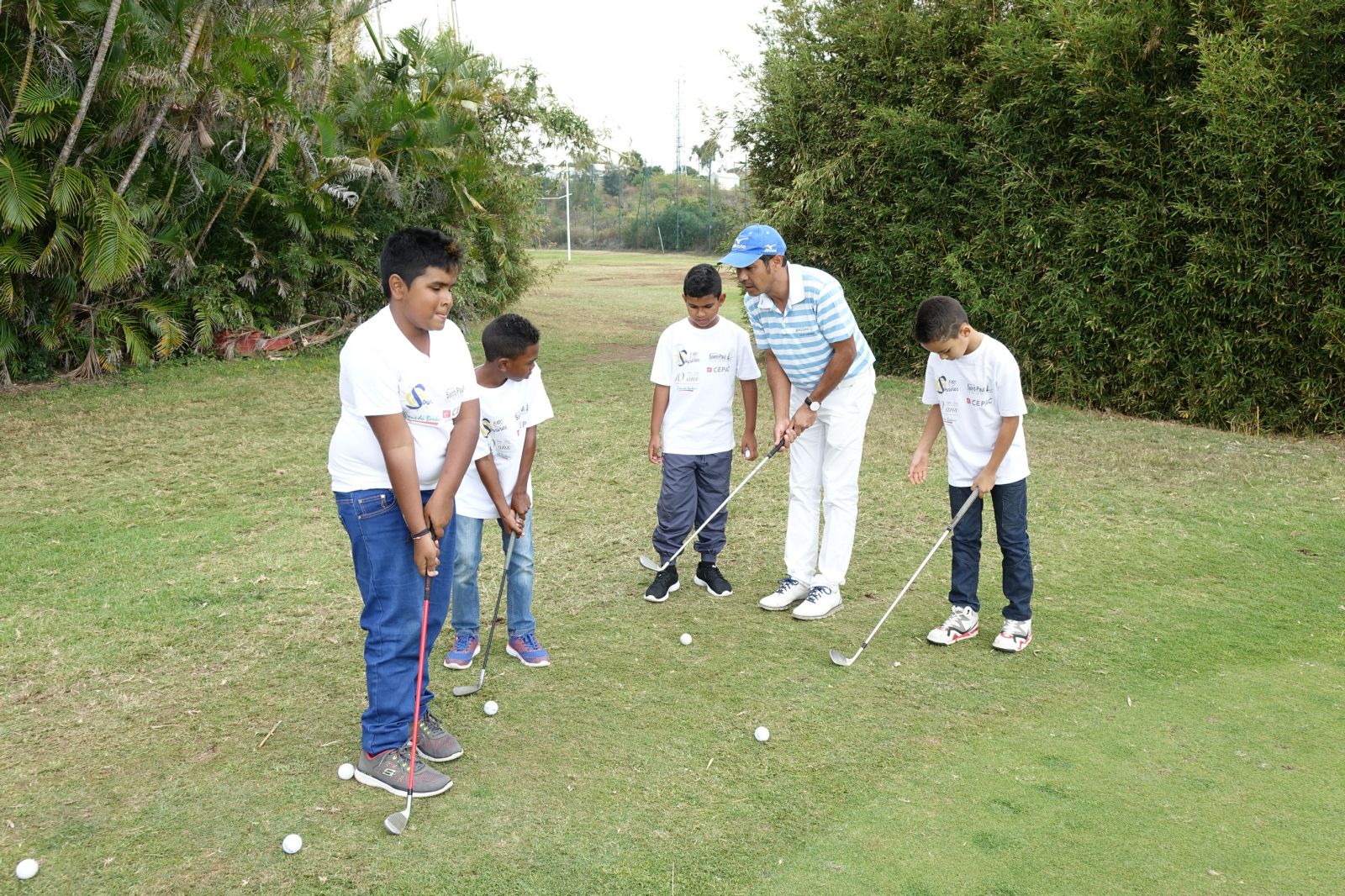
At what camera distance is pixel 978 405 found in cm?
449

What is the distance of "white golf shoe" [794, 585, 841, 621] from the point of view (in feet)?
16.4

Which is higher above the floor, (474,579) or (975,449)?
(975,449)

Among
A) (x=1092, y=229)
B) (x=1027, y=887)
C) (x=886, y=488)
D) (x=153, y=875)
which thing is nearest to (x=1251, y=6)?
(x=1092, y=229)

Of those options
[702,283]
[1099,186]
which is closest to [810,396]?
[702,283]

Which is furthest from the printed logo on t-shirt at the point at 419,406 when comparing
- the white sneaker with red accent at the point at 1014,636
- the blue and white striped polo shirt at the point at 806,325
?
the white sneaker with red accent at the point at 1014,636

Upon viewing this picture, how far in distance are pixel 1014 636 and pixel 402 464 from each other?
2.90 metres

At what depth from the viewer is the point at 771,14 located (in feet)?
42.0

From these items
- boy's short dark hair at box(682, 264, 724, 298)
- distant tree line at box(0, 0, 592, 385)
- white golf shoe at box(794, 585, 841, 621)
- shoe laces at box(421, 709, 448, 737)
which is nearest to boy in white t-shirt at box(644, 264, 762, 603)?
boy's short dark hair at box(682, 264, 724, 298)

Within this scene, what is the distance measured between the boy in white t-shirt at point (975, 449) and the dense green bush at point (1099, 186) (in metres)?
5.61

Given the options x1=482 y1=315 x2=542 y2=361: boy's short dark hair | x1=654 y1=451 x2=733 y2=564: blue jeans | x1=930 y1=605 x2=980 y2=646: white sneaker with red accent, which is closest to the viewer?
x1=482 y1=315 x2=542 y2=361: boy's short dark hair

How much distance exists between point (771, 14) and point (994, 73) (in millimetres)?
3557

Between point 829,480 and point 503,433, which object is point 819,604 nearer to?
point 829,480

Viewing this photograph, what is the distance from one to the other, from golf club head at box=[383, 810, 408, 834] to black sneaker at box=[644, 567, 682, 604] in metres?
2.22

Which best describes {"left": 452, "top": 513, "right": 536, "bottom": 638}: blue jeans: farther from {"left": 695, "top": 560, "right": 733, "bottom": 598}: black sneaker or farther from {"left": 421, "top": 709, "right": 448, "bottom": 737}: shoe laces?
{"left": 695, "top": 560, "right": 733, "bottom": 598}: black sneaker
